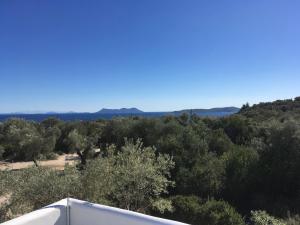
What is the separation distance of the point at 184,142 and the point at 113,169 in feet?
40.1

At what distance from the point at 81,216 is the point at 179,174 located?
46.1 feet

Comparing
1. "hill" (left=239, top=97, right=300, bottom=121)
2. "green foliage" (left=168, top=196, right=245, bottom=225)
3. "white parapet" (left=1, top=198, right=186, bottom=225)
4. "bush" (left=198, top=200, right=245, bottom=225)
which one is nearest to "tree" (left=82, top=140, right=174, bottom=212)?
"green foliage" (left=168, top=196, right=245, bottom=225)

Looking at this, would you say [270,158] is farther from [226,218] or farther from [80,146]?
[80,146]

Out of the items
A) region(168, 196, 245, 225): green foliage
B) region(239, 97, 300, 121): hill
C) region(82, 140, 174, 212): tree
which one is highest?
region(239, 97, 300, 121): hill

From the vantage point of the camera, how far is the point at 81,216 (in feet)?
19.2

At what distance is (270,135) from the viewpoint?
822 inches

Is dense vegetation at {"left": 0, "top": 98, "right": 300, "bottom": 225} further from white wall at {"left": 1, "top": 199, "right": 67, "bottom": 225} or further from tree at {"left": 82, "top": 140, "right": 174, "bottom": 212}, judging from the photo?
white wall at {"left": 1, "top": 199, "right": 67, "bottom": 225}

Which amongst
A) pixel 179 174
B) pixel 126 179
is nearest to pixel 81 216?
pixel 126 179

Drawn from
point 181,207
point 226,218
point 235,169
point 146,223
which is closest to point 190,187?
point 235,169

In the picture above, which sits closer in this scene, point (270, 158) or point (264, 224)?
point (264, 224)

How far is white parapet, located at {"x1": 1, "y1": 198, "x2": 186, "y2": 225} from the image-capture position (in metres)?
5.10

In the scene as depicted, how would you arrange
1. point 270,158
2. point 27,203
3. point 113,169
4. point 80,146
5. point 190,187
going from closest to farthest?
point 27,203, point 113,169, point 190,187, point 270,158, point 80,146

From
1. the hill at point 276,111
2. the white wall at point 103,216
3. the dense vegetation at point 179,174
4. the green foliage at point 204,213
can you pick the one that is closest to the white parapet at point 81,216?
the white wall at point 103,216

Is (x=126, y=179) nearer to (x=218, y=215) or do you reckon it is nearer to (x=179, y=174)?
(x=218, y=215)
